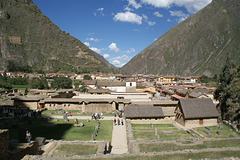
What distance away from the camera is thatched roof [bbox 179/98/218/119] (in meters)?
27.4

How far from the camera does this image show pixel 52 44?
433 feet

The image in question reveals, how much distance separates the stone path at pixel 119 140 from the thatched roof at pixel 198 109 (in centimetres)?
1040

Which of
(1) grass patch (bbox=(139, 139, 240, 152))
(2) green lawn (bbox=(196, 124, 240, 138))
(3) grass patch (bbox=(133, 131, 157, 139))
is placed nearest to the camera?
(1) grass patch (bbox=(139, 139, 240, 152))

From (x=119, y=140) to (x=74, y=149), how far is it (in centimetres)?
538

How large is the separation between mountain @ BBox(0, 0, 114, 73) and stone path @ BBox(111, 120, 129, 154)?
94.2 meters

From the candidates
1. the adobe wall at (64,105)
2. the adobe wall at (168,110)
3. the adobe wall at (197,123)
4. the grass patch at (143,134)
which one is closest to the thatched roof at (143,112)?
the adobe wall at (197,123)

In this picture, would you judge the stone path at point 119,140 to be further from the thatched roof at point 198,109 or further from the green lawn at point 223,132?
the thatched roof at point 198,109

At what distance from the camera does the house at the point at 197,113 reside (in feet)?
89.5

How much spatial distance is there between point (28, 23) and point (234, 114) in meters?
144

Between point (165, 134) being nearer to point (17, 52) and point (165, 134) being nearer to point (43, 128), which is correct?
point (43, 128)

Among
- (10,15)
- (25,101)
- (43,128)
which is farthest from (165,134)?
(10,15)

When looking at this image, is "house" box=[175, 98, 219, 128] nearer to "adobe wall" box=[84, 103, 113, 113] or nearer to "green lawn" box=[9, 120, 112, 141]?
"green lawn" box=[9, 120, 112, 141]

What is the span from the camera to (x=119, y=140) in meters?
19.2

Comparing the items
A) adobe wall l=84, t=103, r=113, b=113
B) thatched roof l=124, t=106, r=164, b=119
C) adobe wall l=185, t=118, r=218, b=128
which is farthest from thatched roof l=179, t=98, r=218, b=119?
adobe wall l=84, t=103, r=113, b=113
